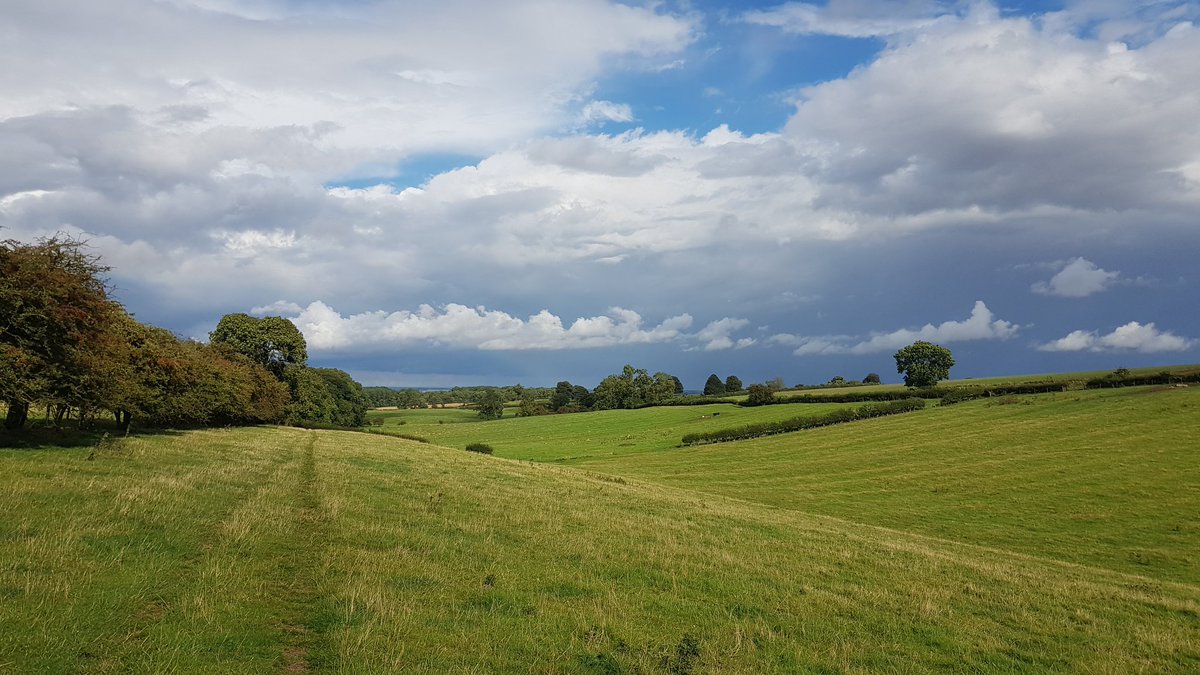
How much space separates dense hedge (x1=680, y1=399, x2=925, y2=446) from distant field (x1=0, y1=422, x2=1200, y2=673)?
64.9 meters

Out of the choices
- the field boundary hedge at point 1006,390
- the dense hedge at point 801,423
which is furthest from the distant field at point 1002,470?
the field boundary hedge at point 1006,390

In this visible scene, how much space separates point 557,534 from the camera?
18203 mm

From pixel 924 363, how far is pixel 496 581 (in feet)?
471

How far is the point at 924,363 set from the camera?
135750mm

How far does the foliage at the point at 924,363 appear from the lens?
439ft

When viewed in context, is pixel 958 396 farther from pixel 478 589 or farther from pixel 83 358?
pixel 83 358

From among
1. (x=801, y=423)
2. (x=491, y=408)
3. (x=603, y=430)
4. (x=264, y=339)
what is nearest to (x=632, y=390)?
(x=491, y=408)

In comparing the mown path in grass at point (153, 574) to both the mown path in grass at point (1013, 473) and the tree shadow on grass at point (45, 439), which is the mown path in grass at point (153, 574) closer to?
the tree shadow on grass at point (45, 439)

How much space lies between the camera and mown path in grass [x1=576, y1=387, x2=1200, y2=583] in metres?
33.9

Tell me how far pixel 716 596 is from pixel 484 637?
5.70 m

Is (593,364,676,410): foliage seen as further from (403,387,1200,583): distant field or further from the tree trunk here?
the tree trunk

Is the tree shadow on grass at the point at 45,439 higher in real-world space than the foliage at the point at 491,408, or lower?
higher

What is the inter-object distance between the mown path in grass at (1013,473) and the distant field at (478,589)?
11.2 m

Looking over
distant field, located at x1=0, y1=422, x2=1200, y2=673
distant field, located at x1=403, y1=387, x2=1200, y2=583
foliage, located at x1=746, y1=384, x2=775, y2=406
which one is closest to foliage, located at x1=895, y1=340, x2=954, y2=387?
foliage, located at x1=746, y1=384, x2=775, y2=406
